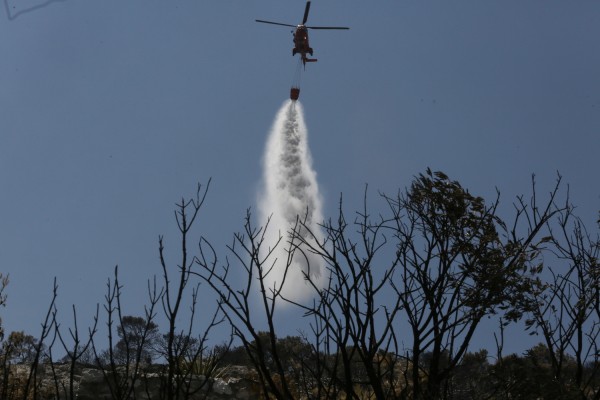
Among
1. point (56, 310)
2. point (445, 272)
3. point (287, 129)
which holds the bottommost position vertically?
point (56, 310)

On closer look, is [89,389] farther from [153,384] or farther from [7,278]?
[7,278]

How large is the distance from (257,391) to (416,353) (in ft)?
25.3

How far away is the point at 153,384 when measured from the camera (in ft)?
50.7

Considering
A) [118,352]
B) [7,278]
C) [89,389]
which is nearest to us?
[7,278]

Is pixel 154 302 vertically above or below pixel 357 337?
above

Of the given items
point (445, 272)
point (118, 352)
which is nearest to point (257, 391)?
point (445, 272)

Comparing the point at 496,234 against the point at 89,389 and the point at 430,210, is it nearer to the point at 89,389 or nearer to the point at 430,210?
the point at 430,210

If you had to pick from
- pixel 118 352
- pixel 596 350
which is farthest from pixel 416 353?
pixel 118 352

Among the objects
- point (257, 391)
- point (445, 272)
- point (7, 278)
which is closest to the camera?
point (445, 272)

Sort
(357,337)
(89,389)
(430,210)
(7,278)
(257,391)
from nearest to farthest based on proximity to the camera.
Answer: (357,337) → (7,278) → (430,210) → (257,391) → (89,389)

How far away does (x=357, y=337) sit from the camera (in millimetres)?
5562

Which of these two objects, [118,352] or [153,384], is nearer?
[153,384]

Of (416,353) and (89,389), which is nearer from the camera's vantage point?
(416,353)

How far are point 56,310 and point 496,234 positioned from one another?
5.37 metres
